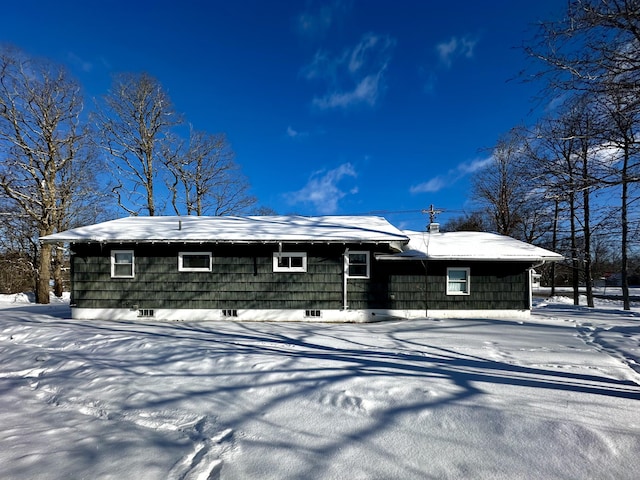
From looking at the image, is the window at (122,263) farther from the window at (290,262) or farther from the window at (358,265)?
the window at (358,265)

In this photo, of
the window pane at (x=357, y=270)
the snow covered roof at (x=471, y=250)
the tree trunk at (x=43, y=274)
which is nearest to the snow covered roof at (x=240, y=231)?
the snow covered roof at (x=471, y=250)

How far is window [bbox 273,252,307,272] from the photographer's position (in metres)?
10.6

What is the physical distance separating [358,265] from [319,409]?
7211 mm

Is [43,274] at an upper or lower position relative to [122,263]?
lower

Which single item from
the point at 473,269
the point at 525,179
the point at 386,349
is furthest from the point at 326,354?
the point at 473,269

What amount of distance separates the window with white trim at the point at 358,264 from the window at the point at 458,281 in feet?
9.51

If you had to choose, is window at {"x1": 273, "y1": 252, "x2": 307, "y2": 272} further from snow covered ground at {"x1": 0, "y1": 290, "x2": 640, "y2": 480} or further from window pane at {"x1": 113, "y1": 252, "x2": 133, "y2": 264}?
window pane at {"x1": 113, "y1": 252, "x2": 133, "y2": 264}

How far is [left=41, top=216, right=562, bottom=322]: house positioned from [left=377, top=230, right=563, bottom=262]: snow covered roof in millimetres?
65

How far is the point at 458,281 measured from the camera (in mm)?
10953

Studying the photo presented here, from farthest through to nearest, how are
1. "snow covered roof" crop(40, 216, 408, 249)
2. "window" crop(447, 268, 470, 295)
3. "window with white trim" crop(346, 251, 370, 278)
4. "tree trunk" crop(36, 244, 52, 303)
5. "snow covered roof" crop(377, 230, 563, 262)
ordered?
"tree trunk" crop(36, 244, 52, 303) < "window" crop(447, 268, 470, 295) < "window with white trim" crop(346, 251, 370, 278) < "snow covered roof" crop(377, 230, 563, 262) < "snow covered roof" crop(40, 216, 408, 249)

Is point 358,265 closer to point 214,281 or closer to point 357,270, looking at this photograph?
point 357,270

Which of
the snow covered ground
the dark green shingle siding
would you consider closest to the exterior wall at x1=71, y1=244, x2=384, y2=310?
the dark green shingle siding

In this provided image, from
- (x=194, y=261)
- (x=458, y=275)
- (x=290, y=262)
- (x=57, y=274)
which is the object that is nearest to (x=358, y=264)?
Answer: (x=290, y=262)

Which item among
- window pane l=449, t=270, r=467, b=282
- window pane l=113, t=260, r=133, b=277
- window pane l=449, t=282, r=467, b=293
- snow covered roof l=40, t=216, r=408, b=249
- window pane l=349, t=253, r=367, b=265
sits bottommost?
window pane l=449, t=282, r=467, b=293
